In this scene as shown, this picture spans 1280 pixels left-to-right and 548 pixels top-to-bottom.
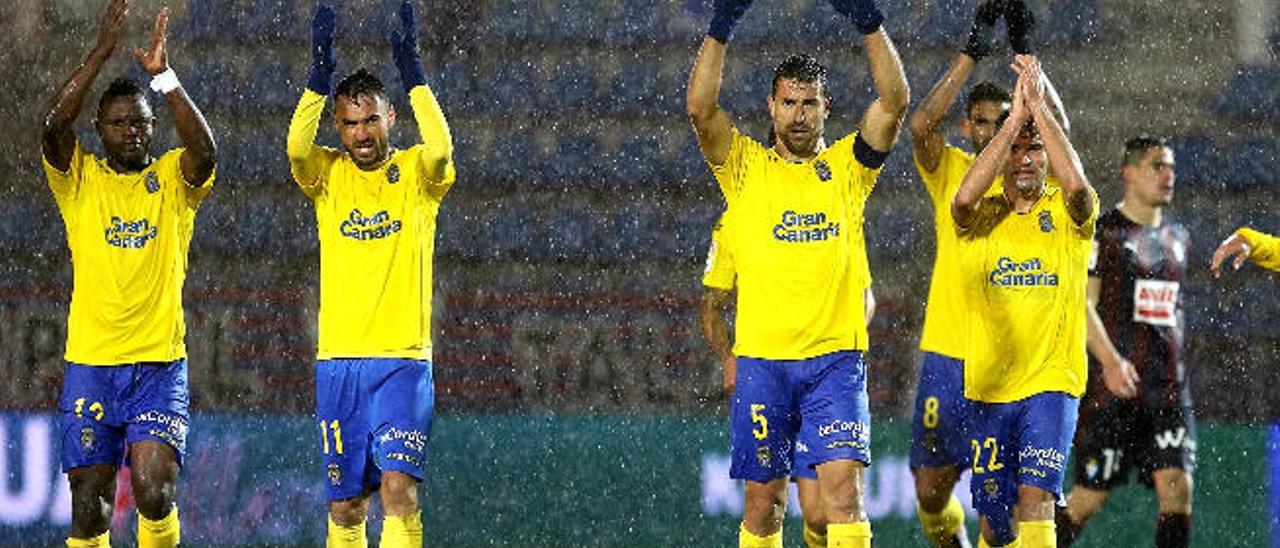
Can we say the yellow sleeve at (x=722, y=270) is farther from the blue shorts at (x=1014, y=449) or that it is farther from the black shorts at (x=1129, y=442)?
the black shorts at (x=1129, y=442)

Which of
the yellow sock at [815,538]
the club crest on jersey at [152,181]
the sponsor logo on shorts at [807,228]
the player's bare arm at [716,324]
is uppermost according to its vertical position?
the club crest on jersey at [152,181]

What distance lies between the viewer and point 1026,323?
8664 millimetres

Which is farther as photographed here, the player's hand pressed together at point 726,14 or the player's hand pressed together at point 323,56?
the player's hand pressed together at point 323,56

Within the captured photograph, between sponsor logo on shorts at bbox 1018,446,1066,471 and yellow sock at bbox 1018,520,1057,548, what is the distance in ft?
0.62

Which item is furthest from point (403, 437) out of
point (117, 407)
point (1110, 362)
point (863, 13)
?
point (1110, 362)

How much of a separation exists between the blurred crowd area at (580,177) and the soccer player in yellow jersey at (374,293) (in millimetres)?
3287

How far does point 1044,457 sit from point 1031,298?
55 cm

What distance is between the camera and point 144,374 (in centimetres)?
Result: 871

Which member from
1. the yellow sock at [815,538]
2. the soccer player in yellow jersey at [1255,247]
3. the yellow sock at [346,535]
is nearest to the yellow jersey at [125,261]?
the yellow sock at [346,535]

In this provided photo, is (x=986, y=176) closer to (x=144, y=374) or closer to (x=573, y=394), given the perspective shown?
(x=144, y=374)

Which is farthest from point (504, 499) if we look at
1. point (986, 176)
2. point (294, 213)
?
point (986, 176)

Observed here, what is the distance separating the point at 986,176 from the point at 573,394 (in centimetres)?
389

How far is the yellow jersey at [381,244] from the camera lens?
836cm

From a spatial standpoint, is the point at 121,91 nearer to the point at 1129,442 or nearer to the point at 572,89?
the point at 572,89
